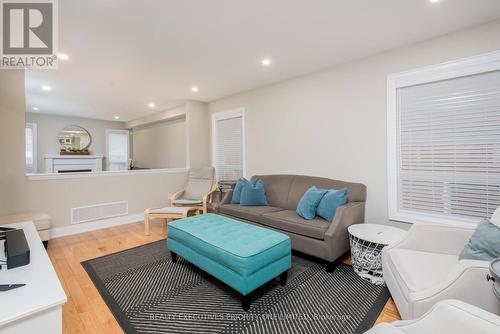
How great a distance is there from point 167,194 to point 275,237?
10.8ft

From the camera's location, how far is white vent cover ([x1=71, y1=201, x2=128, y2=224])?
3.73 m

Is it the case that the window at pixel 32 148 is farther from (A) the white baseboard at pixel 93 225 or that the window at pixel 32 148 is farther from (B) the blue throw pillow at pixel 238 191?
(B) the blue throw pillow at pixel 238 191

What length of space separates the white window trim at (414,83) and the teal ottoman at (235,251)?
155cm

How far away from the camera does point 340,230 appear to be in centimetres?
246

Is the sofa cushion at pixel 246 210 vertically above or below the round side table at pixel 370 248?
above

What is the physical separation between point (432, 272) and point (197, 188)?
3753 mm

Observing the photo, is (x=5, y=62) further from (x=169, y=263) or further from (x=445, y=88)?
(x=445, y=88)

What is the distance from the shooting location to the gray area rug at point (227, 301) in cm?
168

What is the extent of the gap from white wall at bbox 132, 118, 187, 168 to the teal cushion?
5.42 meters

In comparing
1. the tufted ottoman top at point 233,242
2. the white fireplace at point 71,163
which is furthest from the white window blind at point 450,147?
the white fireplace at point 71,163

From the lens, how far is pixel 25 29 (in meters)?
2.28

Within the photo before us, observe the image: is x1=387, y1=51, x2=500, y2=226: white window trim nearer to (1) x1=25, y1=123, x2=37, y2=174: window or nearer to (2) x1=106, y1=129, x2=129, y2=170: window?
(2) x1=106, y1=129, x2=129, y2=170: window

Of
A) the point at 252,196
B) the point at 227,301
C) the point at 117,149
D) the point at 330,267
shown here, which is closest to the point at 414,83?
the point at 330,267

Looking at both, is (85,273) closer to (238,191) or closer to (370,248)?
(238,191)
